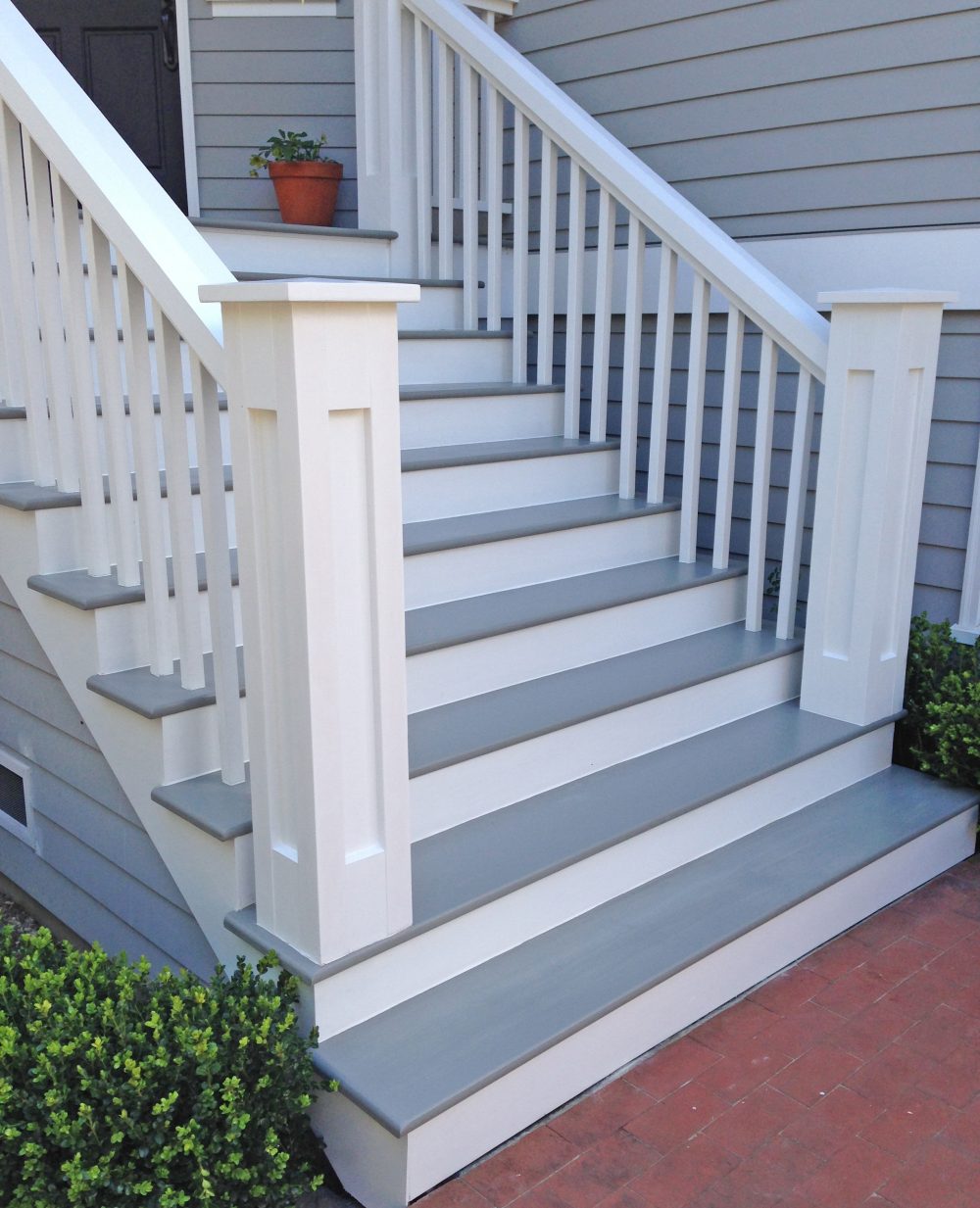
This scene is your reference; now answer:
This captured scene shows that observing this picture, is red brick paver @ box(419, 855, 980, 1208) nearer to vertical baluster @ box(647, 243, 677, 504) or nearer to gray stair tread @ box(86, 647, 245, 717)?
gray stair tread @ box(86, 647, 245, 717)

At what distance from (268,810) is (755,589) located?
167 centimetres

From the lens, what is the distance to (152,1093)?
5.13ft

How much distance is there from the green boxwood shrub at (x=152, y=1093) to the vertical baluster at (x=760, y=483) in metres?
1.73

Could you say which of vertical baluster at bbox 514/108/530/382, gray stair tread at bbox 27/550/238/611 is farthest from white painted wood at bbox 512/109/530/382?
gray stair tread at bbox 27/550/238/611

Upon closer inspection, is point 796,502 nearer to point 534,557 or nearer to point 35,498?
point 534,557

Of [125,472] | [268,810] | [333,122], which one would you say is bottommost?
[268,810]

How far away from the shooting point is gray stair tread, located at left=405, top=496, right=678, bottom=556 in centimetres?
269

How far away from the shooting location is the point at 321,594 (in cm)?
161

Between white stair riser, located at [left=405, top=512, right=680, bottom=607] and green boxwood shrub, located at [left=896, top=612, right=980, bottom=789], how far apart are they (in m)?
0.74

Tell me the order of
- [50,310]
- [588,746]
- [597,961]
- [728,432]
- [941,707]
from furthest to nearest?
[728,432], [941,707], [588,746], [50,310], [597,961]

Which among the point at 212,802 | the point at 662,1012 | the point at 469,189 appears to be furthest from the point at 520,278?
the point at 662,1012

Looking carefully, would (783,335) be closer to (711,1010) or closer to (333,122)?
(711,1010)

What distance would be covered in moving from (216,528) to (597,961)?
102cm

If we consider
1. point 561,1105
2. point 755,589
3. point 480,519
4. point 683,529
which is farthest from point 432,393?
point 561,1105
